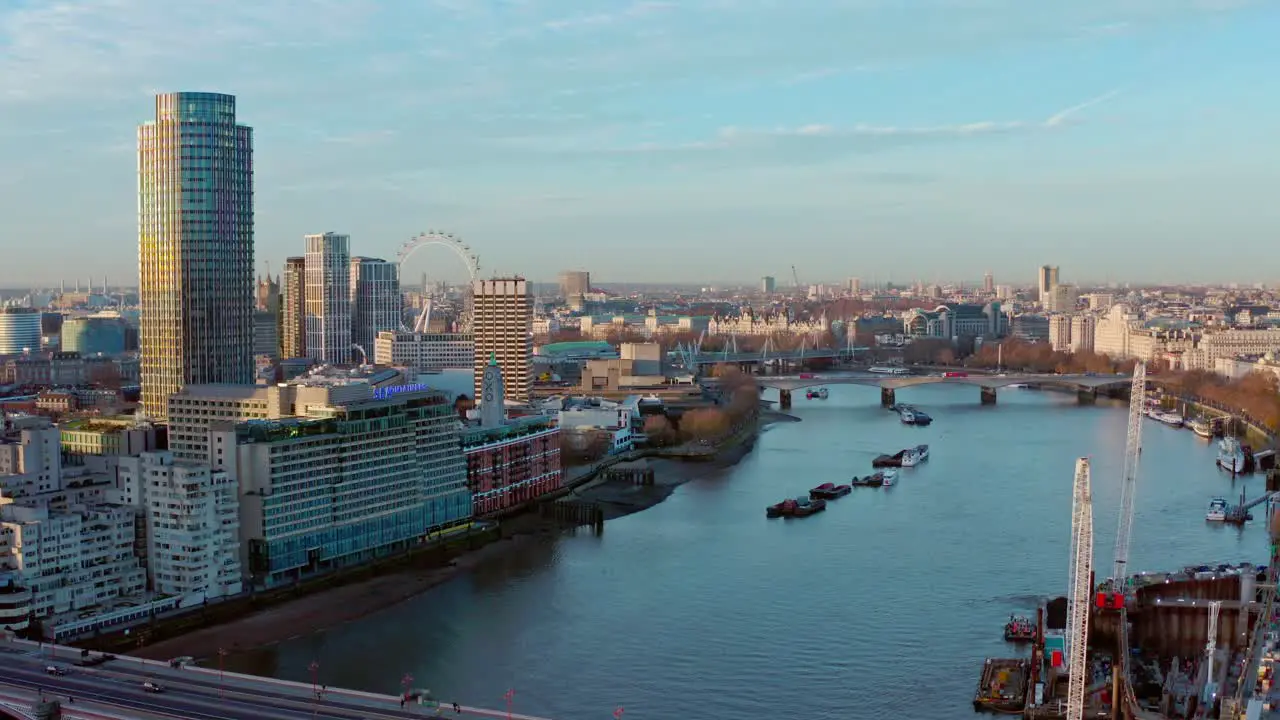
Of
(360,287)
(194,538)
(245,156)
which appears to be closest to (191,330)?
(245,156)

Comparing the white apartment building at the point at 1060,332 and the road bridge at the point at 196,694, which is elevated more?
the white apartment building at the point at 1060,332

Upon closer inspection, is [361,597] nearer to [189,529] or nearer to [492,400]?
[189,529]

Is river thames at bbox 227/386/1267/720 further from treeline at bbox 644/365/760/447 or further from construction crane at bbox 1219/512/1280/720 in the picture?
treeline at bbox 644/365/760/447

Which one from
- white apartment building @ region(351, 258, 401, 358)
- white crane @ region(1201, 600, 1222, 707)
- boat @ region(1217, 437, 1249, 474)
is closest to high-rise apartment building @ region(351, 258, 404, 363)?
white apartment building @ region(351, 258, 401, 358)

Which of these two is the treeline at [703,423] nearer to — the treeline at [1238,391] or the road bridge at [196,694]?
the treeline at [1238,391]

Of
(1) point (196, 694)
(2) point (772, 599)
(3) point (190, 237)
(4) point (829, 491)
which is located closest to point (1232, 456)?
(4) point (829, 491)

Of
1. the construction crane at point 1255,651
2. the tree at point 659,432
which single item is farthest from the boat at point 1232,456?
the tree at point 659,432
